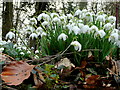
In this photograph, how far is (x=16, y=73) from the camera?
0.52m

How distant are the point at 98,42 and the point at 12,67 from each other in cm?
77

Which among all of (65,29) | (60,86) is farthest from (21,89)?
(65,29)

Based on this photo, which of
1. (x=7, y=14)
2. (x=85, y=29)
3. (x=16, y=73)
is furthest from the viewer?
(x=7, y=14)

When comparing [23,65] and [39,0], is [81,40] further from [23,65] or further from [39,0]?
[39,0]

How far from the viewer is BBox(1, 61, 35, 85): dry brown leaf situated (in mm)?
485

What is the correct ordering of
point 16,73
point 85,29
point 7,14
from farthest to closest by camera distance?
point 7,14 < point 85,29 < point 16,73

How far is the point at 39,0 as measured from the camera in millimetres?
5297

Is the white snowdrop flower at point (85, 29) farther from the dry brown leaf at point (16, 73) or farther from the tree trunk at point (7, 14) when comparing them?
the tree trunk at point (7, 14)

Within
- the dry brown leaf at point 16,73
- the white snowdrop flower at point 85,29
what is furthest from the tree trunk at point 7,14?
the dry brown leaf at point 16,73

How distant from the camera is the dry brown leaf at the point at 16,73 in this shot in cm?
48

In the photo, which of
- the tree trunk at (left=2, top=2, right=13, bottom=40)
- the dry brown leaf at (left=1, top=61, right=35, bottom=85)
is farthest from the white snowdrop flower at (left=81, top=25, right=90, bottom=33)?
the tree trunk at (left=2, top=2, right=13, bottom=40)

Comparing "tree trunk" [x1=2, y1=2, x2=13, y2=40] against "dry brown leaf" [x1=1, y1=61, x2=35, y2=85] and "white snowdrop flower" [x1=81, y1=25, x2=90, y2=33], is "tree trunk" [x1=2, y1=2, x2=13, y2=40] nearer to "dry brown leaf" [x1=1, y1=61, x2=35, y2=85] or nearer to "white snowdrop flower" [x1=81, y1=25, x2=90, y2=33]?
"white snowdrop flower" [x1=81, y1=25, x2=90, y2=33]

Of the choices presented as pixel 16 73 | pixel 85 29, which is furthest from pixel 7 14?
pixel 16 73

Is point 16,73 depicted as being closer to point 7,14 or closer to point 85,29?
point 85,29
